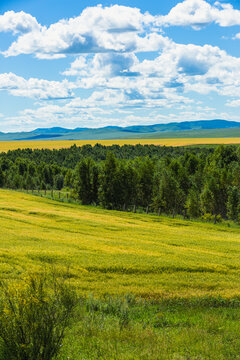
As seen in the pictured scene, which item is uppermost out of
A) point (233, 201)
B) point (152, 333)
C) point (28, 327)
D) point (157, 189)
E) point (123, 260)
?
point (28, 327)

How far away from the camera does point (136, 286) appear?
2153cm

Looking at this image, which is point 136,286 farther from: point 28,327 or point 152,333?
point 28,327

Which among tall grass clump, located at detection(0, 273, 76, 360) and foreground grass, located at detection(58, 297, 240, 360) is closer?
tall grass clump, located at detection(0, 273, 76, 360)

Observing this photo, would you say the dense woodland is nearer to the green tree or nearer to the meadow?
the green tree

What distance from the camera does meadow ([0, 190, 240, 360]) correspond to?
1191 cm

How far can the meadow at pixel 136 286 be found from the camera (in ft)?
39.1

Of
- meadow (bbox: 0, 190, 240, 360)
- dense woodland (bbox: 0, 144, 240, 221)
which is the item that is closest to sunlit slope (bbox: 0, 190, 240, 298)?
meadow (bbox: 0, 190, 240, 360)

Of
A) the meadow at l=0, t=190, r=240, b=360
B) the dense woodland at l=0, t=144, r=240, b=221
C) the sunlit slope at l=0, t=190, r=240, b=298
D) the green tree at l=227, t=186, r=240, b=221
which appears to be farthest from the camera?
the dense woodland at l=0, t=144, r=240, b=221

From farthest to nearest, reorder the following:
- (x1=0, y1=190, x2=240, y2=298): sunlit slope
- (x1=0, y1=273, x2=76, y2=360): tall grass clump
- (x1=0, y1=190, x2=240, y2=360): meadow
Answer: (x1=0, y1=190, x2=240, y2=298): sunlit slope, (x1=0, y1=190, x2=240, y2=360): meadow, (x1=0, y1=273, x2=76, y2=360): tall grass clump

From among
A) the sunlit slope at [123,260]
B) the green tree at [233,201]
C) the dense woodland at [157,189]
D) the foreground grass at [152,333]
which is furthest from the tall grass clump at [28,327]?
the green tree at [233,201]

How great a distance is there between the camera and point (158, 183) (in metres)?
99.4

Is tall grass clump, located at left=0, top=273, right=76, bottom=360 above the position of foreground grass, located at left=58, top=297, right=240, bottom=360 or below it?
above

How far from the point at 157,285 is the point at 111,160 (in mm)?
80078

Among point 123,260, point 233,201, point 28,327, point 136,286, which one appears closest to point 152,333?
point 28,327
